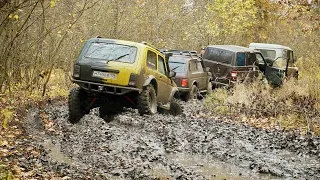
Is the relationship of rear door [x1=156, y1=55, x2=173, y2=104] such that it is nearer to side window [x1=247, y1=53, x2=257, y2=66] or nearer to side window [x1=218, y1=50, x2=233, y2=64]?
side window [x1=218, y1=50, x2=233, y2=64]

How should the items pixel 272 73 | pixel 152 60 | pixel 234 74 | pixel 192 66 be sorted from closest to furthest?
1. pixel 152 60
2. pixel 192 66
3. pixel 234 74
4. pixel 272 73

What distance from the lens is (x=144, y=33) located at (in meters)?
25.3

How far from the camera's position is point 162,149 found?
26.6 feet

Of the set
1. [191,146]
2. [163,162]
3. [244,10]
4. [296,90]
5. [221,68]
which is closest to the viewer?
[163,162]

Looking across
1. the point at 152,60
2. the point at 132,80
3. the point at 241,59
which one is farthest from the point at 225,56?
the point at 132,80

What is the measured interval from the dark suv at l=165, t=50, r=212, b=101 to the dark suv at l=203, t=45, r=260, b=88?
37.8 inches

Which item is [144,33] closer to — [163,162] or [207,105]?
[207,105]

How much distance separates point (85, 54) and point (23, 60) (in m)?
4.39

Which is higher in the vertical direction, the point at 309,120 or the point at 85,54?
the point at 85,54

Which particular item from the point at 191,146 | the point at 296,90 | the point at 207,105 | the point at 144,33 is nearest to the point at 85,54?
the point at 191,146

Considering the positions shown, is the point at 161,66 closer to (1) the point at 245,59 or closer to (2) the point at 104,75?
(2) the point at 104,75

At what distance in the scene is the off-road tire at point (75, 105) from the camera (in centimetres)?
1023

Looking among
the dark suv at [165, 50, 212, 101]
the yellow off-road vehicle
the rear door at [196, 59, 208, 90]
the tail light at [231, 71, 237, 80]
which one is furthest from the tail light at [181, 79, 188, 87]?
the yellow off-road vehicle

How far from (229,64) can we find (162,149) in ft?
32.8
